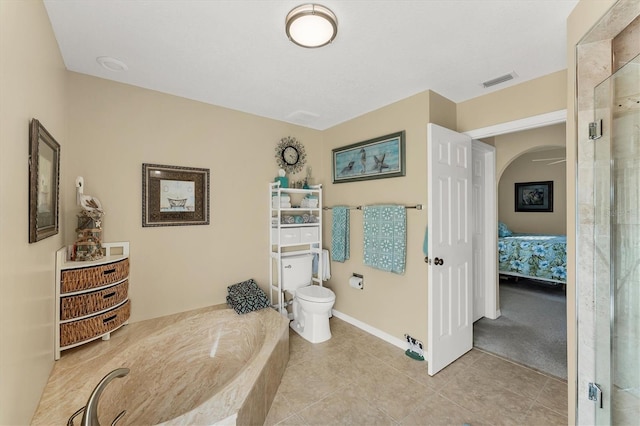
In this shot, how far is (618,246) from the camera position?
1.31 meters

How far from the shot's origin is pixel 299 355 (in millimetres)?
2480

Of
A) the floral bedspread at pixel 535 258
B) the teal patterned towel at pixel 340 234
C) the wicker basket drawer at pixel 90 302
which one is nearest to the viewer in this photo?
the wicker basket drawer at pixel 90 302

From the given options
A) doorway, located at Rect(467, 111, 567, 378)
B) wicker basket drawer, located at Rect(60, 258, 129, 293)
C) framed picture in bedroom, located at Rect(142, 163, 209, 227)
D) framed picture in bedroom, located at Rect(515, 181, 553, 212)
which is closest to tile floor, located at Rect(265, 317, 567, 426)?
doorway, located at Rect(467, 111, 567, 378)

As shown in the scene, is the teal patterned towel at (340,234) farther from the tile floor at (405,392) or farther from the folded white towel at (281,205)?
the tile floor at (405,392)

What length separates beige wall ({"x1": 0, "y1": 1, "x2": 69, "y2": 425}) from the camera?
3.07ft

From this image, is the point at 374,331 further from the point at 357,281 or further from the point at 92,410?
the point at 92,410

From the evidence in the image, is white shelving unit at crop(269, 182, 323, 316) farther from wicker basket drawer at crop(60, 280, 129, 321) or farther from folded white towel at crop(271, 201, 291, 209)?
wicker basket drawer at crop(60, 280, 129, 321)

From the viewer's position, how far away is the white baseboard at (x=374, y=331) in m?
2.63

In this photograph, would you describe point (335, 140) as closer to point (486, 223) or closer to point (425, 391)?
point (486, 223)

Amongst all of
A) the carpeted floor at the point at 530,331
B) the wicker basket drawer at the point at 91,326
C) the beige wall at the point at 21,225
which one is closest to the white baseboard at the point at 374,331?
the carpeted floor at the point at 530,331

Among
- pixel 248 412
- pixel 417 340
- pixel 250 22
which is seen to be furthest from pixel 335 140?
pixel 248 412

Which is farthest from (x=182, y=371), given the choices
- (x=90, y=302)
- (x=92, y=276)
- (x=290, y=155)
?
(x=290, y=155)

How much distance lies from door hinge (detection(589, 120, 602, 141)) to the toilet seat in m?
2.24

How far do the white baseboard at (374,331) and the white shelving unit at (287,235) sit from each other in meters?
0.51
